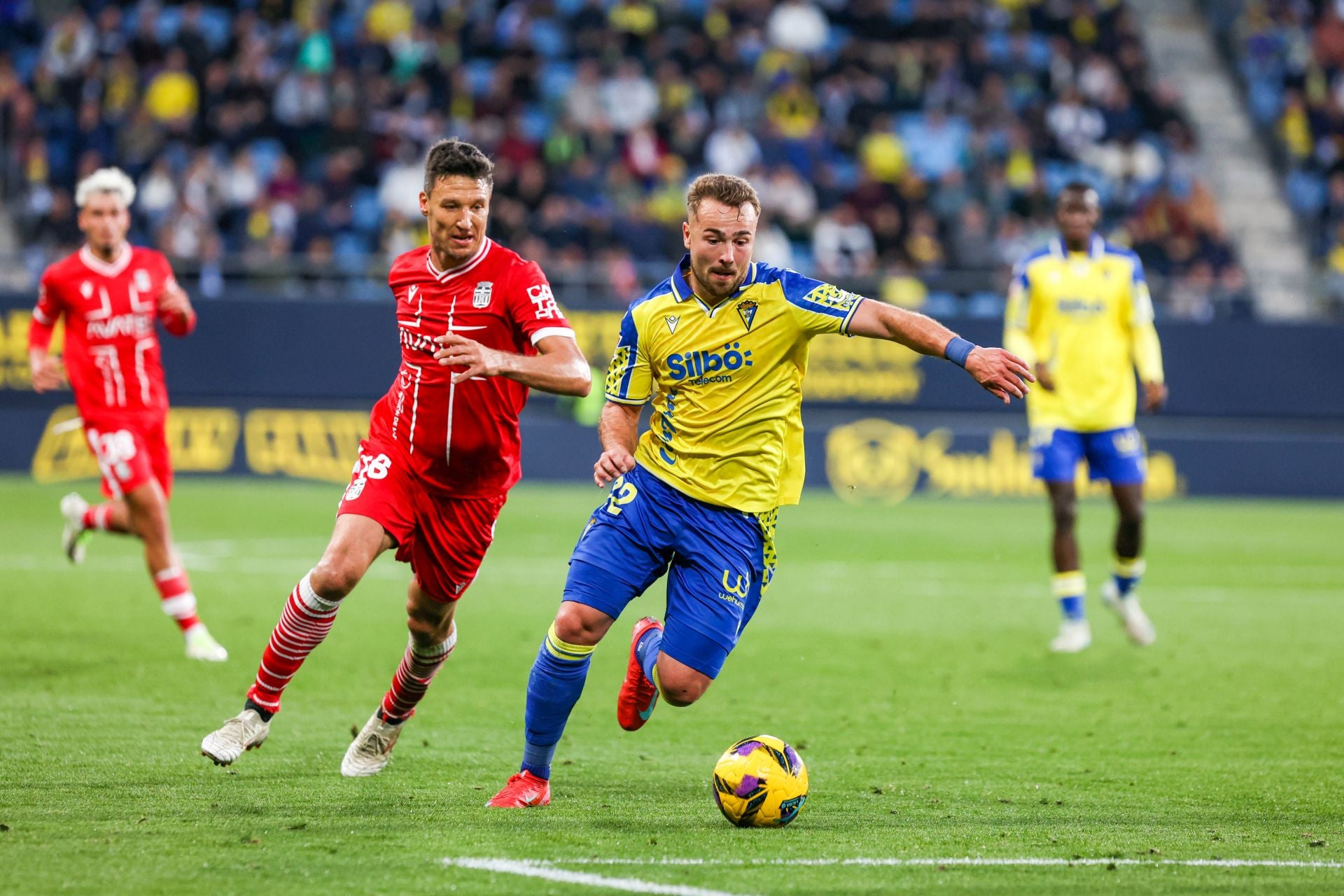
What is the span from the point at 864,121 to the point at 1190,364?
6.28 m

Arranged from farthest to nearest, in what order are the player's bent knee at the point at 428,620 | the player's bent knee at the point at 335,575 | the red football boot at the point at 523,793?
the player's bent knee at the point at 428,620 < the player's bent knee at the point at 335,575 < the red football boot at the point at 523,793

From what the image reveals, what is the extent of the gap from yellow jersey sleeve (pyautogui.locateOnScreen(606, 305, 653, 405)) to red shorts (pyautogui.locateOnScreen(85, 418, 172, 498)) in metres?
4.19

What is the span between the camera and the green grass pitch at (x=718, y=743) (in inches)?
187

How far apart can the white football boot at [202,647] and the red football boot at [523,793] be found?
12.1ft

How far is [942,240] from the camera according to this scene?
2164cm

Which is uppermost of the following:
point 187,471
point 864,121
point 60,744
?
point 864,121

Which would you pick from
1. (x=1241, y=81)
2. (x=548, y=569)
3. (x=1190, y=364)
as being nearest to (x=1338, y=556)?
(x=1190, y=364)

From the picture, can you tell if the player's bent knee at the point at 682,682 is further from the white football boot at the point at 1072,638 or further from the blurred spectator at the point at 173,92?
the blurred spectator at the point at 173,92

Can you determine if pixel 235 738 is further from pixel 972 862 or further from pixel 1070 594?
pixel 1070 594

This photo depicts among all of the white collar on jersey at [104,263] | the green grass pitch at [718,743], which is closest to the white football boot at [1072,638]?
the green grass pitch at [718,743]

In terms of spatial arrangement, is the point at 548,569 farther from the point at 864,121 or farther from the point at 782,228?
the point at 864,121

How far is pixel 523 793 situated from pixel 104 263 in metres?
5.14

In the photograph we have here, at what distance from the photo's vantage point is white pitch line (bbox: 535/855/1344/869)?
4.77m

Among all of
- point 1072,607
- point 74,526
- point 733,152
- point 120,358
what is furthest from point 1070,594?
point 733,152
